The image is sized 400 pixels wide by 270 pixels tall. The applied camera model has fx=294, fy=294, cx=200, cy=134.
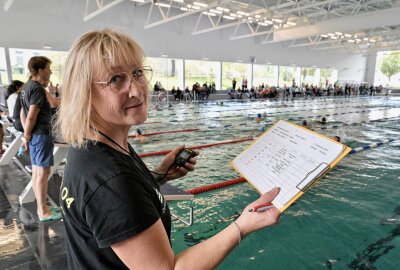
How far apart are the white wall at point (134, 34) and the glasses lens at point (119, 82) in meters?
15.5

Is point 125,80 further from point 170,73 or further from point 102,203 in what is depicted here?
point 170,73

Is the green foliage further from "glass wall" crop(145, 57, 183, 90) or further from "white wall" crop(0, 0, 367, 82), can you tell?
"glass wall" crop(145, 57, 183, 90)

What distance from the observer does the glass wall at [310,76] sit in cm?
2939

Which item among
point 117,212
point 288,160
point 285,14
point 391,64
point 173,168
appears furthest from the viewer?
point 391,64

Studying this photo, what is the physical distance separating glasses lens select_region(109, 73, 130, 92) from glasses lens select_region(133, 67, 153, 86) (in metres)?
0.04

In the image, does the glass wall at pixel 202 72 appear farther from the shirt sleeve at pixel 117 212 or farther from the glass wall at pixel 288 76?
the shirt sleeve at pixel 117 212

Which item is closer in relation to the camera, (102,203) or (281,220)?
(102,203)

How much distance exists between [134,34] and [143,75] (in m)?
18.6

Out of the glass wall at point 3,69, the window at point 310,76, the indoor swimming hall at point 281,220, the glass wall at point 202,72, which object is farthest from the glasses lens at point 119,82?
the window at point 310,76

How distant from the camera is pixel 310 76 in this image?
99.1 feet

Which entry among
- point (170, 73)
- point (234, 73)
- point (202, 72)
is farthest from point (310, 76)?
point (170, 73)

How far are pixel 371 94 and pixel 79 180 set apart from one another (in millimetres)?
33661

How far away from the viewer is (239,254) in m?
2.65

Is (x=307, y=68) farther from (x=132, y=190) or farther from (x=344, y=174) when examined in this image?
(x=132, y=190)
